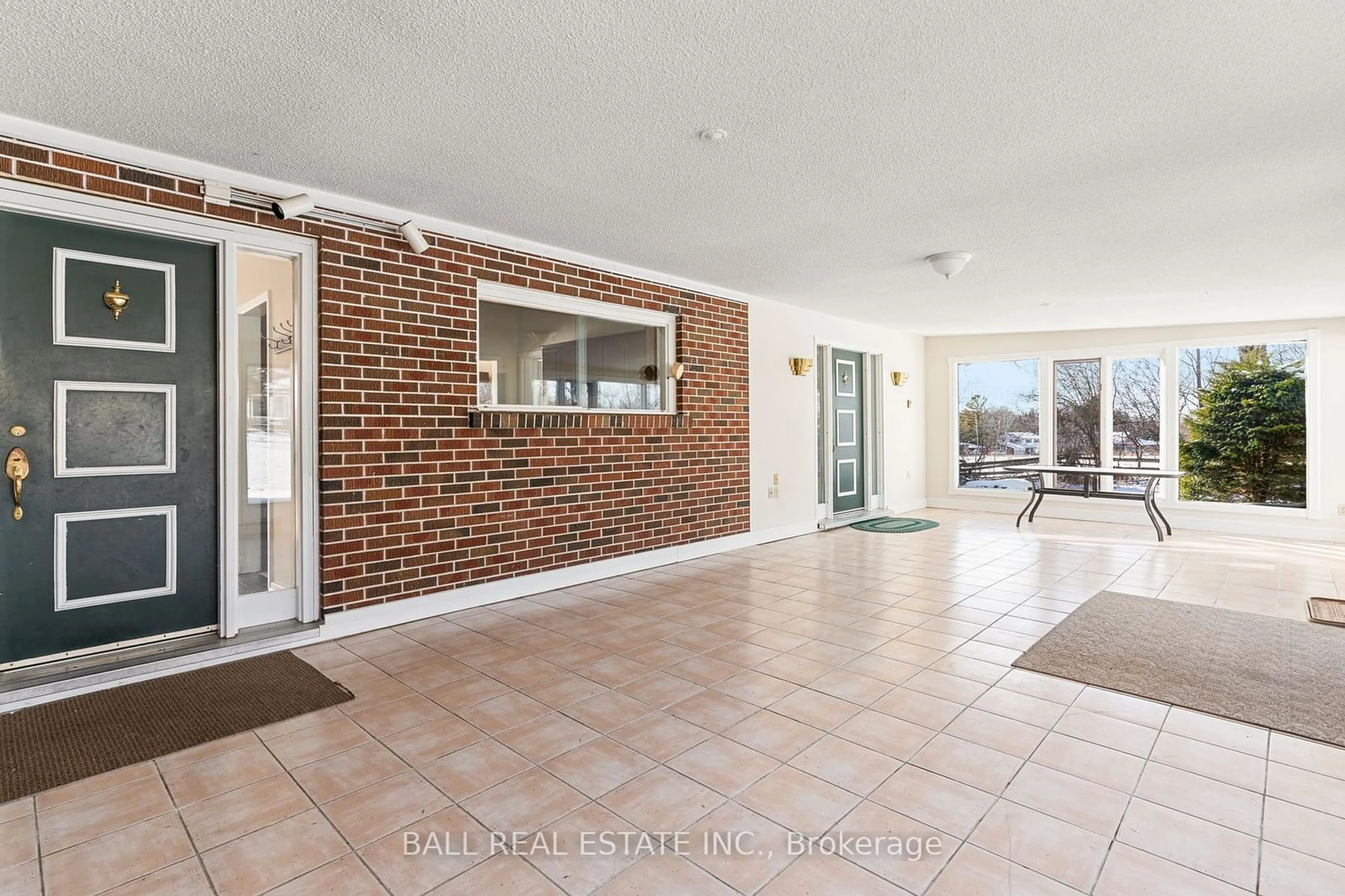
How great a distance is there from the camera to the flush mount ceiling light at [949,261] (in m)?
4.72

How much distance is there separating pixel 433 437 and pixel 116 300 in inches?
62.6

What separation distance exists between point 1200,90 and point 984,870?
2.73 m

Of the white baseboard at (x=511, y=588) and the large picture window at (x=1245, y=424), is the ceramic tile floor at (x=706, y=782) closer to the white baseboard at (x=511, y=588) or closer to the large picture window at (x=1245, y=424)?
the white baseboard at (x=511, y=588)

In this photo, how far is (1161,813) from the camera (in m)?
1.99

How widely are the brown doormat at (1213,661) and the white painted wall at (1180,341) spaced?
14.0 ft

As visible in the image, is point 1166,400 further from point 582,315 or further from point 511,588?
point 511,588

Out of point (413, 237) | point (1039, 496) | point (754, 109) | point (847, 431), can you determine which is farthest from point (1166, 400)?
point (413, 237)

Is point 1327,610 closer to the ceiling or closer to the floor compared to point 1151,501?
closer to the floor

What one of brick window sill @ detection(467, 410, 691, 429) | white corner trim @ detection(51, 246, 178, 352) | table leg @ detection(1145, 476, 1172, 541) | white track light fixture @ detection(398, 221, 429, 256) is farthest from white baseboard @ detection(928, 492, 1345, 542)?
white corner trim @ detection(51, 246, 178, 352)

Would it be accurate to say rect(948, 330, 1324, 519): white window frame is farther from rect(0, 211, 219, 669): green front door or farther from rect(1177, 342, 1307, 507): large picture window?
rect(0, 211, 219, 669): green front door

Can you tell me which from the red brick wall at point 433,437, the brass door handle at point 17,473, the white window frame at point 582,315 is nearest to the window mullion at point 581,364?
the white window frame at point 582,315

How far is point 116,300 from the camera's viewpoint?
3031 mm

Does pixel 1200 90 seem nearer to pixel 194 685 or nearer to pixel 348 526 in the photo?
pixel 348 526

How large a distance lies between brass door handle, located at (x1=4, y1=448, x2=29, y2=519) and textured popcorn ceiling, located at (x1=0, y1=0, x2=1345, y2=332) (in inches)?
53.9
